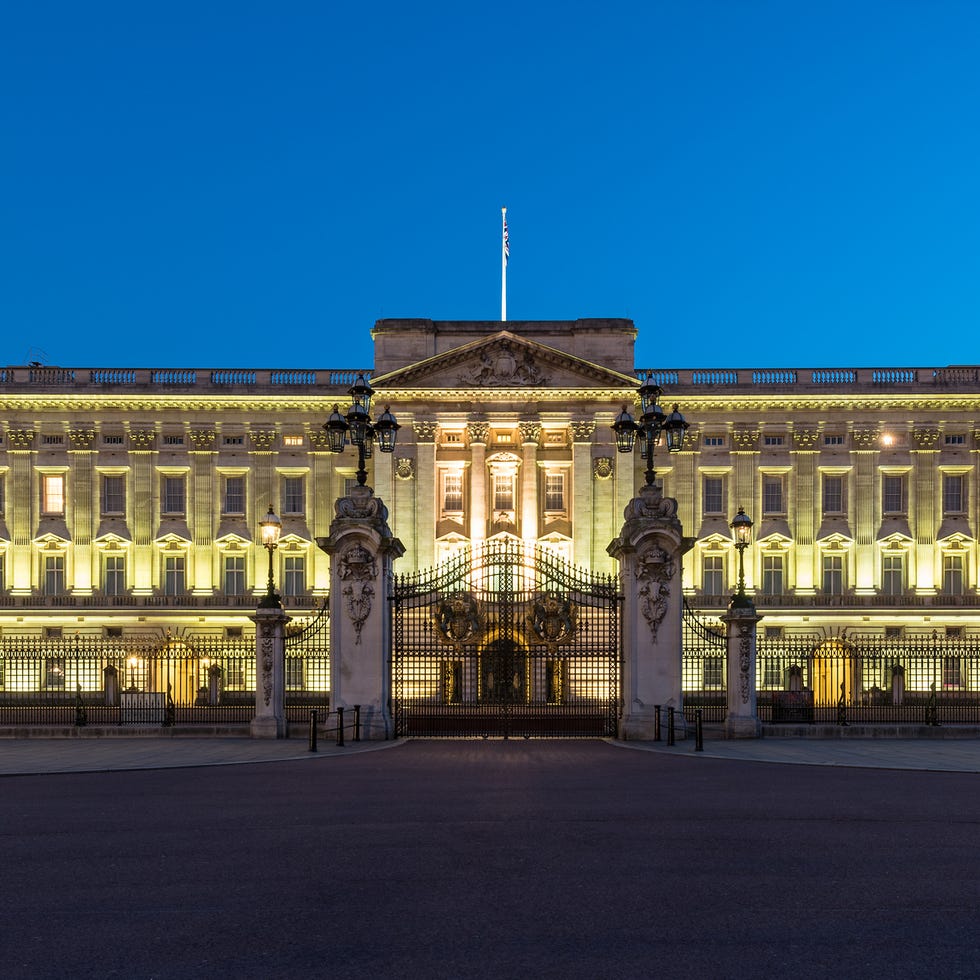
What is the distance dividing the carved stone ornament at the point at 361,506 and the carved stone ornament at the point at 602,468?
113ft

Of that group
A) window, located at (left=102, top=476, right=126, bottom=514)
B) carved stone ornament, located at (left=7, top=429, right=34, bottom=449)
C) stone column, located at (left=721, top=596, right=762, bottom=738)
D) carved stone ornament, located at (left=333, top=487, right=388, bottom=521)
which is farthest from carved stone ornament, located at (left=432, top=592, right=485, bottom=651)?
carved stone ornament, located at (left=7, top=429, right=34, bottom=449)

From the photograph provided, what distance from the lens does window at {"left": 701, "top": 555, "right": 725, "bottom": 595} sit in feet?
195

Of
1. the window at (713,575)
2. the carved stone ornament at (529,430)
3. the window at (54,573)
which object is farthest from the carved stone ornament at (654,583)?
the window at (54,573)

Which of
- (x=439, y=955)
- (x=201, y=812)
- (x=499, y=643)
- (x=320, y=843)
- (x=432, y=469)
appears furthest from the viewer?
(x=432, y=469)

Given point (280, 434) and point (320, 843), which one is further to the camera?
point (280, 434)

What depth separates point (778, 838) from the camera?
1174cm

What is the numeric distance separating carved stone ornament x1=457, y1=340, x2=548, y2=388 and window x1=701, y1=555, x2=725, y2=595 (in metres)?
13.5

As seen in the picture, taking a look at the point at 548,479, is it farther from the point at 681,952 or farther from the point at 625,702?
the point at 681,952

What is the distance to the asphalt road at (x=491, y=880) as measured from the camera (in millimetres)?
7535

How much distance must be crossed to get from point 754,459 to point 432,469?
18.0 meters

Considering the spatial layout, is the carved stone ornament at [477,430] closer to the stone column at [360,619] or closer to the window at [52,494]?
the window at [52,494]

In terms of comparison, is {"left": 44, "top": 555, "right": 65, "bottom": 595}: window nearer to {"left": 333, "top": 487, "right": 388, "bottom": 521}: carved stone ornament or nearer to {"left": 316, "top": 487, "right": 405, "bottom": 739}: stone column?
{"left": 333, "top": 487, "right": 388, "bottom": 521}: carved stone ornament

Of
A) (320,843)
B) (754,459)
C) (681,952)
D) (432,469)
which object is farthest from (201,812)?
(754,459)

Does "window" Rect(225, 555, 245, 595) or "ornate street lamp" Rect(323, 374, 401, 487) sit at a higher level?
"ornate street lamp" Rect(323, 374, 401, 487)
